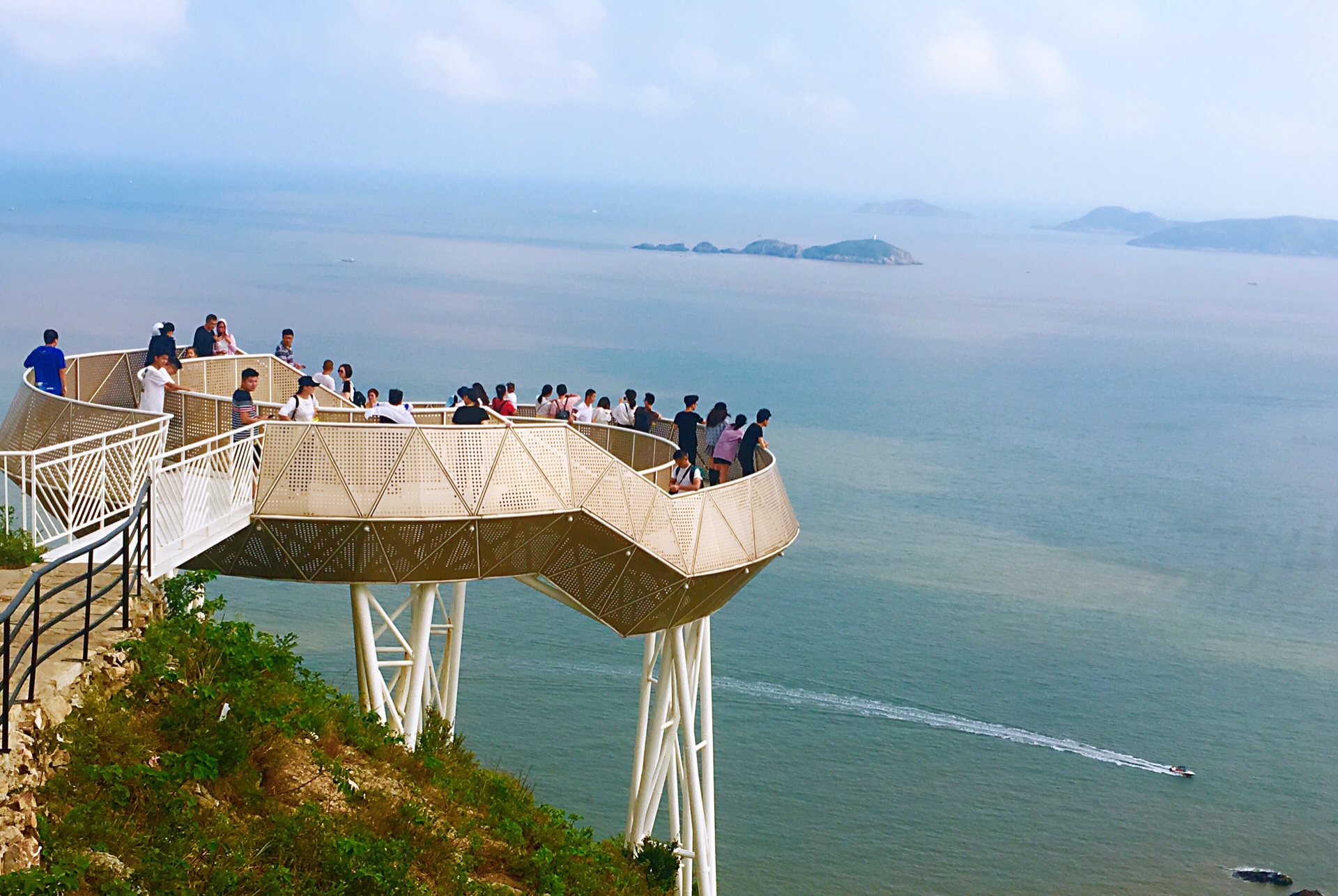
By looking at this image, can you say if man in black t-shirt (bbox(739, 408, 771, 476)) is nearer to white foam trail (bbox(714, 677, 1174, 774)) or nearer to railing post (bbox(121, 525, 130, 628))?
railing post (bbox(121, 525, 130, 628))

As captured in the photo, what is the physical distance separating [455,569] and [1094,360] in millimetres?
134399

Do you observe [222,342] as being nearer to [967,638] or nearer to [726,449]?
[726,449]

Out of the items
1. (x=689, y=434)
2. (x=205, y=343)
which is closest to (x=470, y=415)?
(x=689, y=434)

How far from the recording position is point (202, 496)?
1501 centimetres

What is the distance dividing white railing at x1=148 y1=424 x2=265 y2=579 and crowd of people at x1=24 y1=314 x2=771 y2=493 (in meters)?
0.45

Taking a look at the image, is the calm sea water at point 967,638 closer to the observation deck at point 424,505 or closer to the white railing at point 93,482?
the observation deck at point 424,505

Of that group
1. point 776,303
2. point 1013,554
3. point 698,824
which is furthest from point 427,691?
point 776,303

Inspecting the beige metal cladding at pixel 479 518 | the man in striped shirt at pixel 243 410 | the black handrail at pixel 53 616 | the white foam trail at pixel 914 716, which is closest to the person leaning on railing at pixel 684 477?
the beige metal cladding at pixel 479 518

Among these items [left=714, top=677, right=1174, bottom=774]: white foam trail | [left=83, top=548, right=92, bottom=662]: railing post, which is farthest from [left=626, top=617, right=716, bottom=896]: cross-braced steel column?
[left=714, top=677, right=1174, bottom=774]: white foam trail

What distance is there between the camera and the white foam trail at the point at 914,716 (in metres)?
46.2

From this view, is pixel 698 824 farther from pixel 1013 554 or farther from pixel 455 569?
pixel 1013 554

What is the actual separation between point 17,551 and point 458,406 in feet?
23.3

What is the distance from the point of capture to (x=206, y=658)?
13.0 m

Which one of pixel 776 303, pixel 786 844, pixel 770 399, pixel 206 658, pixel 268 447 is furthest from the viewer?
pixel 776 303
